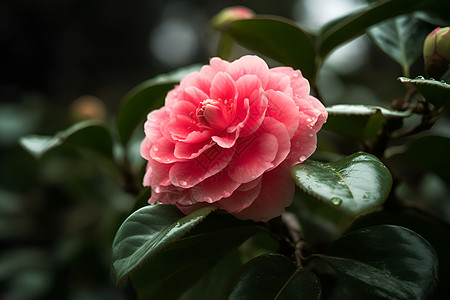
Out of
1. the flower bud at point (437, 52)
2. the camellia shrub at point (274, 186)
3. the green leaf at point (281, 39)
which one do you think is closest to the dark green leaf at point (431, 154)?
the camellia shrub at point (274, 186)

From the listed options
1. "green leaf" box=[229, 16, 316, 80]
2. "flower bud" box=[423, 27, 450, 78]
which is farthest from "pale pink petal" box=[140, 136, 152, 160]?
"flower bud" box=[423, 27, 450, 78]

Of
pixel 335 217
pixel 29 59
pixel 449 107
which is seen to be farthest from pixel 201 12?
pixel 449 107

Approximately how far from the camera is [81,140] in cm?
91

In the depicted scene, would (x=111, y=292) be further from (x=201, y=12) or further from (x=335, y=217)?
(x=201, y=12)

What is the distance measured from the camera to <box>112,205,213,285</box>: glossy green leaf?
479 mm

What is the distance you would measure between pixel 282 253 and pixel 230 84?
269mm

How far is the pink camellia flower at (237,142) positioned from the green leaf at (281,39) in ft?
0.67

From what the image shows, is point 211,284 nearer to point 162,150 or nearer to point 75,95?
point 162,150

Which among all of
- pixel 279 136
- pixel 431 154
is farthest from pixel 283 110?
pixel 431 154

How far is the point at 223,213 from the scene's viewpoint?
0.61 m

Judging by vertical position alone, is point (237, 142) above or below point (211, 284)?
above

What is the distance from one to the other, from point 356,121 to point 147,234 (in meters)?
0.40

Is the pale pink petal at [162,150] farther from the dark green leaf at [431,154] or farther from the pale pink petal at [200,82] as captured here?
the dark green leaf at [431,154]

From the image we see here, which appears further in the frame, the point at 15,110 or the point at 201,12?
the point at 201,12
